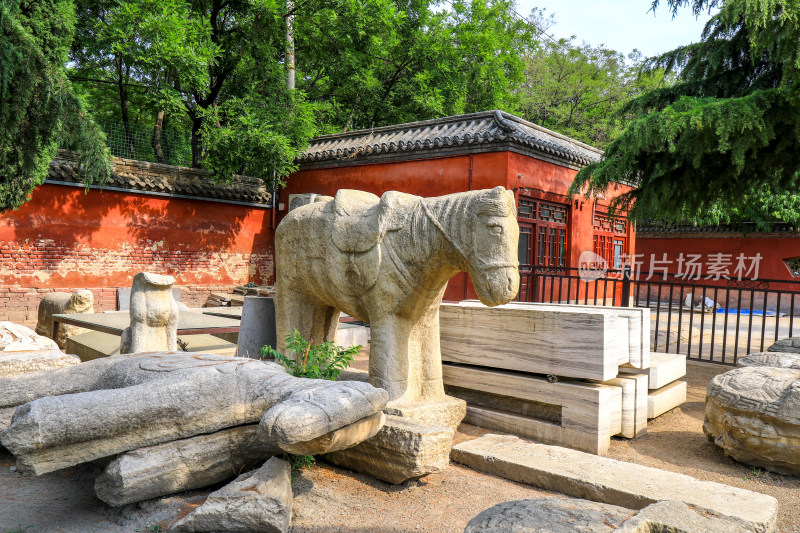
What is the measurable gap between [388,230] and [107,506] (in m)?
2.14

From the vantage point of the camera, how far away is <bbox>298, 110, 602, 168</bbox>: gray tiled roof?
31.9 ft

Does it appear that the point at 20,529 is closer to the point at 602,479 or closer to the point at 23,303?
the point at 602,479

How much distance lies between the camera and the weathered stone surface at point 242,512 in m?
2.26

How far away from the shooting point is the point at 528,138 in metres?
9.62

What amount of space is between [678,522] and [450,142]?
342 inches

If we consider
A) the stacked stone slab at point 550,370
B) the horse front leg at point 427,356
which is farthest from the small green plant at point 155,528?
the stacked stone slab at point 550,370

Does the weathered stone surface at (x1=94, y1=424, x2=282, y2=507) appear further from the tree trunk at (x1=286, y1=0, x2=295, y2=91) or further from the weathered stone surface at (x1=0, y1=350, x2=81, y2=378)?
the tree trunk at (x1=286, y1=0, x2=295, y2=91)

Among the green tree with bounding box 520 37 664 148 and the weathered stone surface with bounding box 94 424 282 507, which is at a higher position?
the green tree with bounding box 520 37 664 148

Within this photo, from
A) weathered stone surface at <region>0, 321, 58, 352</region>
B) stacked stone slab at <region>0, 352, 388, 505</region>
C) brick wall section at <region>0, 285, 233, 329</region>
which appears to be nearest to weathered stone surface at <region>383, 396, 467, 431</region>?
stacked stone slab at <region>0, 352, 388, 505</region>

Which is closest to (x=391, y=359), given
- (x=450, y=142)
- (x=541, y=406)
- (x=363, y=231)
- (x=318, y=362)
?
(x=318, y=362)

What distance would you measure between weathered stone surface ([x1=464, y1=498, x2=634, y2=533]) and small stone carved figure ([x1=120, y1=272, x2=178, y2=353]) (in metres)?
3.59

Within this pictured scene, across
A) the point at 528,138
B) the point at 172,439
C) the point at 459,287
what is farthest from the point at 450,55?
the point at 172,439

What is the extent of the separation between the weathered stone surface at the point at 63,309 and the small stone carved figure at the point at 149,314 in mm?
3826

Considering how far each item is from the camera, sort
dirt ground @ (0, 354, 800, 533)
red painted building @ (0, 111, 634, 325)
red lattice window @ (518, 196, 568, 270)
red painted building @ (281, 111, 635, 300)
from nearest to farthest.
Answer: dirt ground @ (0, 354, 800, 533) → red painted building @ (0, 111, 634, 325) → red painted building @ (281, 111, 635, 300) → red lattice window @ (518, 196, 568, 270)
